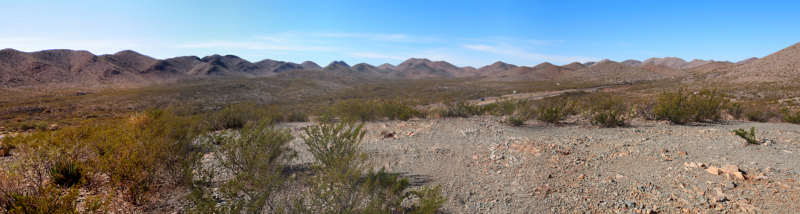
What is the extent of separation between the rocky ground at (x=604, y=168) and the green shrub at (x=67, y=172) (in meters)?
→ 3.33

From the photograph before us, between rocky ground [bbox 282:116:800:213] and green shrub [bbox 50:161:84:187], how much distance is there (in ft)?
10.9

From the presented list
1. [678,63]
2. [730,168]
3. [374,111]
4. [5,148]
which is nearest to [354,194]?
[730,168]

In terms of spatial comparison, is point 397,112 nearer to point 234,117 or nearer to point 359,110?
point 359,110

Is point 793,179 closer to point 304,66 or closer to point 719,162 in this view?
point 719,162

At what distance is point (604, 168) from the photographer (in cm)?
526

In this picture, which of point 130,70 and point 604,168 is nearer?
point 604,168

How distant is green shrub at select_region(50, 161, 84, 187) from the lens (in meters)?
4.06

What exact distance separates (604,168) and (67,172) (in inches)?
324

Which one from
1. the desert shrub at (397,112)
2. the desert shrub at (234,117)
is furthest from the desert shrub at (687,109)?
the desert shrub at (234,117)

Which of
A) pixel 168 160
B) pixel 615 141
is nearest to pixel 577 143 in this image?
pixel 615 141

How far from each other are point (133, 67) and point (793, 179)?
10566 centimetres

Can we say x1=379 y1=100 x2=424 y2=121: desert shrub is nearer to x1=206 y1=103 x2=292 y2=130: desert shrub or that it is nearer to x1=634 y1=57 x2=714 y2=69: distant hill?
x1=206 y1=103 x2=292 y2=130: desert shrub

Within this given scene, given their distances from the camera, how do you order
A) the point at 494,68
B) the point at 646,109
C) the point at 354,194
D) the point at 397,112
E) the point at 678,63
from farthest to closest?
the point at 494,68
the point at 678,63
the point at 397,112
the point at 646,109
the point at 354,194

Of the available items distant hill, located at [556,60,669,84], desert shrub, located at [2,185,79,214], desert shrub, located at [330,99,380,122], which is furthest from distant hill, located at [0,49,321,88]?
distant hill, located at [556,60,669,84]
